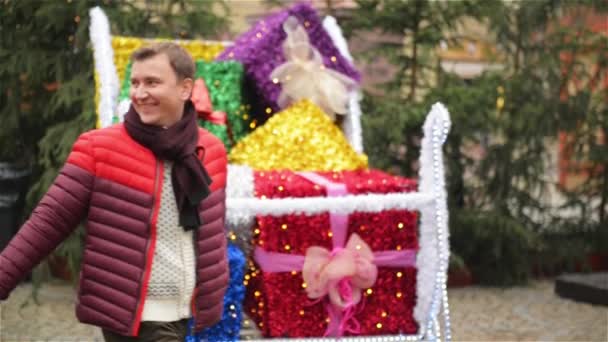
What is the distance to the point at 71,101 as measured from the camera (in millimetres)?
6906

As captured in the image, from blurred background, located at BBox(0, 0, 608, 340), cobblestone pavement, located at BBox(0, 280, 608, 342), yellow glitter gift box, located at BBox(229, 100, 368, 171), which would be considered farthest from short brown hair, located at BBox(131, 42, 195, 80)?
blurred background, located at BBox(0, 0, 608, 340)

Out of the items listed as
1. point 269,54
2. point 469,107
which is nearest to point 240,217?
point 269,54

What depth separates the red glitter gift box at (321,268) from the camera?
4.54 m

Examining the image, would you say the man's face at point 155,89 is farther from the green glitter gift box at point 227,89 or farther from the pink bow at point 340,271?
the green glitter gift box at point 227,89

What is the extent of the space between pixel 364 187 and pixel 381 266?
0.36 m

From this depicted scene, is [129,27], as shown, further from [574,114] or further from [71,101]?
[574,114]

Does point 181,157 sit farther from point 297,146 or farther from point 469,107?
point 469,107

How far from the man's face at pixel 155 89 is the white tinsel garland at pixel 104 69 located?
2.19 metres

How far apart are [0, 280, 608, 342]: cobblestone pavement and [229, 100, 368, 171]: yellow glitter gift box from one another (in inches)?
55.6

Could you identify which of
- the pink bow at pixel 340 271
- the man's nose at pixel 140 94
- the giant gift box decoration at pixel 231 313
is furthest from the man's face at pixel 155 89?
the pink bow at pixel 340 271

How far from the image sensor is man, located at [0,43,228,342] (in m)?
3.02

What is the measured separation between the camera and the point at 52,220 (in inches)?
118

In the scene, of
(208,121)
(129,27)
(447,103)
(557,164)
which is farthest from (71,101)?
(557,164)

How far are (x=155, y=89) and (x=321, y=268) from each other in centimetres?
168
